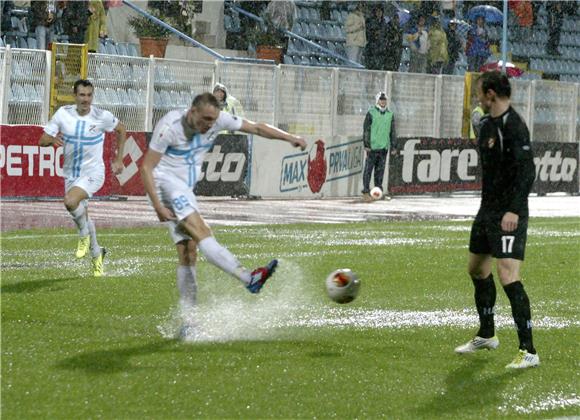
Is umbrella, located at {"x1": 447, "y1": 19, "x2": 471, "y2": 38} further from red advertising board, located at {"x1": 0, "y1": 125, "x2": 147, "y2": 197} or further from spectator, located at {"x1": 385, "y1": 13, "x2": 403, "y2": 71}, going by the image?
red advertising board, located at {"x1": 0, "y1": 125, "x2": 147, "y2": 197}

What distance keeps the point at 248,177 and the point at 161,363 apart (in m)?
18.2

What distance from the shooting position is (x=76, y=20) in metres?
25.7

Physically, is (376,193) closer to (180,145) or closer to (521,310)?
(180,145)

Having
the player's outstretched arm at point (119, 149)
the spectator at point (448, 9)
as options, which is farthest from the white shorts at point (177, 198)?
the spectator at point (448, 9)

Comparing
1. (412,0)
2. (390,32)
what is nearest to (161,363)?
(390,32)

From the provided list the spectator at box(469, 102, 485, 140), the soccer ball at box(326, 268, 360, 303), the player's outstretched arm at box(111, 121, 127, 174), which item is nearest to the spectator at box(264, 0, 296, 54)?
the spectator at box(469, 102, 485, 140)

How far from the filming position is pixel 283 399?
7816mm

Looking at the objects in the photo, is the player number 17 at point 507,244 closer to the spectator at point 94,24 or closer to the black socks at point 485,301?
the black socks at point 485,301

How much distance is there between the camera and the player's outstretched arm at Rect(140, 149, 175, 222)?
9844 millimetres

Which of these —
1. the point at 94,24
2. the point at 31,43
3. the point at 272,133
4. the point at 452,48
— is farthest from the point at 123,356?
the point at 452,48

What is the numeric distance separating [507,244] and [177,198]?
2.64 m

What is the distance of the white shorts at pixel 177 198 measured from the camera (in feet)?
33.0

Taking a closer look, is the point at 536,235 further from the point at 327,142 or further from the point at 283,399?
the point at 283,399

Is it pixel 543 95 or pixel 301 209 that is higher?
pixel 543 95
